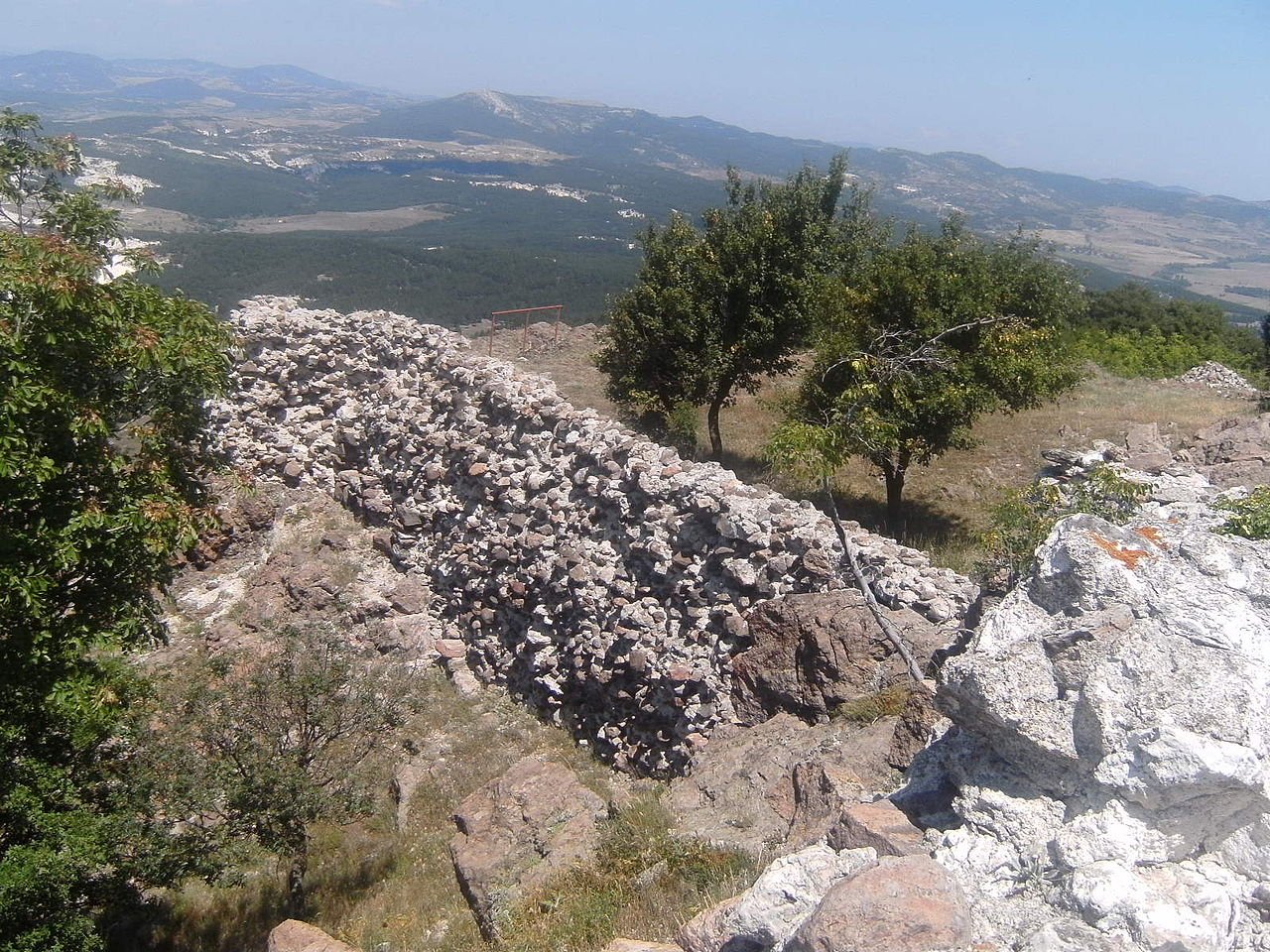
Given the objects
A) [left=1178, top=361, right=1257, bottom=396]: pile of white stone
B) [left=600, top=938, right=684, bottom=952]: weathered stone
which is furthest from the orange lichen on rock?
[left=1178, top=361, right=1257, bottom=396]: pile of white stone

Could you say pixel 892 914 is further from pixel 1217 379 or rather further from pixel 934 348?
pixel 1217 379

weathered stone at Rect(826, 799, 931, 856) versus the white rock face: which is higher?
the white rock face

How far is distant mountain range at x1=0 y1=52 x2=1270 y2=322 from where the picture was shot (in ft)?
201

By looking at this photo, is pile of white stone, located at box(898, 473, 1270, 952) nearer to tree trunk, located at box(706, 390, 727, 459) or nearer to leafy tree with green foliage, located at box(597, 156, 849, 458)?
leafy tree with green foliage, located at box(597, 156, 849, 458)

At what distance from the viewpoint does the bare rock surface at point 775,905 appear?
13.0 feet

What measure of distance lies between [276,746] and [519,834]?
237 centimetres

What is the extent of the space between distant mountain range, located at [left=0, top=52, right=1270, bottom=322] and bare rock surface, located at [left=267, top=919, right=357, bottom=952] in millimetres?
17111

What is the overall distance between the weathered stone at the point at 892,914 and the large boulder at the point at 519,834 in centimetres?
402

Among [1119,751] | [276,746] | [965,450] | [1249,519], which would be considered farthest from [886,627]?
[965,450]

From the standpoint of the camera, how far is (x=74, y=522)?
597 centimetres

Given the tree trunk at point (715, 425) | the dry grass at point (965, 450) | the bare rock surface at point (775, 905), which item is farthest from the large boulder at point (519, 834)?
the tree trunk at point (715, 425)

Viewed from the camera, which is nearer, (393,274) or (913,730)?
(913,730)

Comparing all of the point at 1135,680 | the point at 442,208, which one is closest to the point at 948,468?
the point at 1135,680

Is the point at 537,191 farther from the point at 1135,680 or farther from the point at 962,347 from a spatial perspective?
the point at 1135,680
